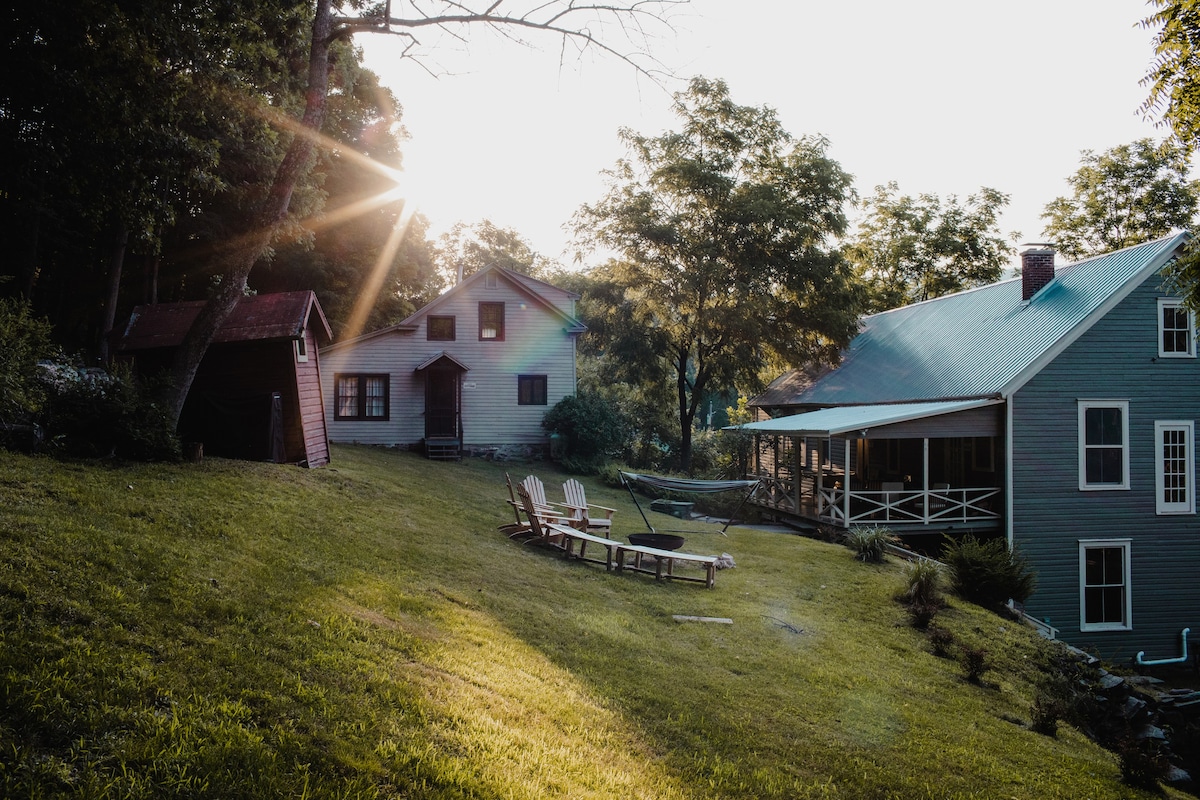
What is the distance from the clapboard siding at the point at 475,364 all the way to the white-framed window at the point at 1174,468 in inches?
688

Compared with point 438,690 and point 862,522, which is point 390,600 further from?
point 862,522

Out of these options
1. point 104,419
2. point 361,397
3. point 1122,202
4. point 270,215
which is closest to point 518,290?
point 361,397

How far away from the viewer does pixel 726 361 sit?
29.3 metres

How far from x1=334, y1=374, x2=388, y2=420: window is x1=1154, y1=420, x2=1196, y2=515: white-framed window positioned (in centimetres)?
2234

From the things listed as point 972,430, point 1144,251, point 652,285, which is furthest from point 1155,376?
point 652,285

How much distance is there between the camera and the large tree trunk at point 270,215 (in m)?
12.0

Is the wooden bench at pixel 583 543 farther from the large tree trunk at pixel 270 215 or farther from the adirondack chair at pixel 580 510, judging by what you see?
the large tree trunk at pixel 270 215

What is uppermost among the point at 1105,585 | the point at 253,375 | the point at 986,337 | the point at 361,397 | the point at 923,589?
the point at 986,337

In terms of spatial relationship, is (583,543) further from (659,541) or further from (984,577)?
(984,577)

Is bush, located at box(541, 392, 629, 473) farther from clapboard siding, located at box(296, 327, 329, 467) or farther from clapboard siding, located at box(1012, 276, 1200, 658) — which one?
clapboard siding, located at box(1012, 276, 1200, 658)

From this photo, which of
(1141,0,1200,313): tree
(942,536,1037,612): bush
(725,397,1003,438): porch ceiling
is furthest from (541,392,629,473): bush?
(1141,0,1200,313): tree

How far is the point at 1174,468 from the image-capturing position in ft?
58.2

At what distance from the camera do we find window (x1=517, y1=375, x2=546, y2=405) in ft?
88.0

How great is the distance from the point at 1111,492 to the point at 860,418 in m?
6.01
